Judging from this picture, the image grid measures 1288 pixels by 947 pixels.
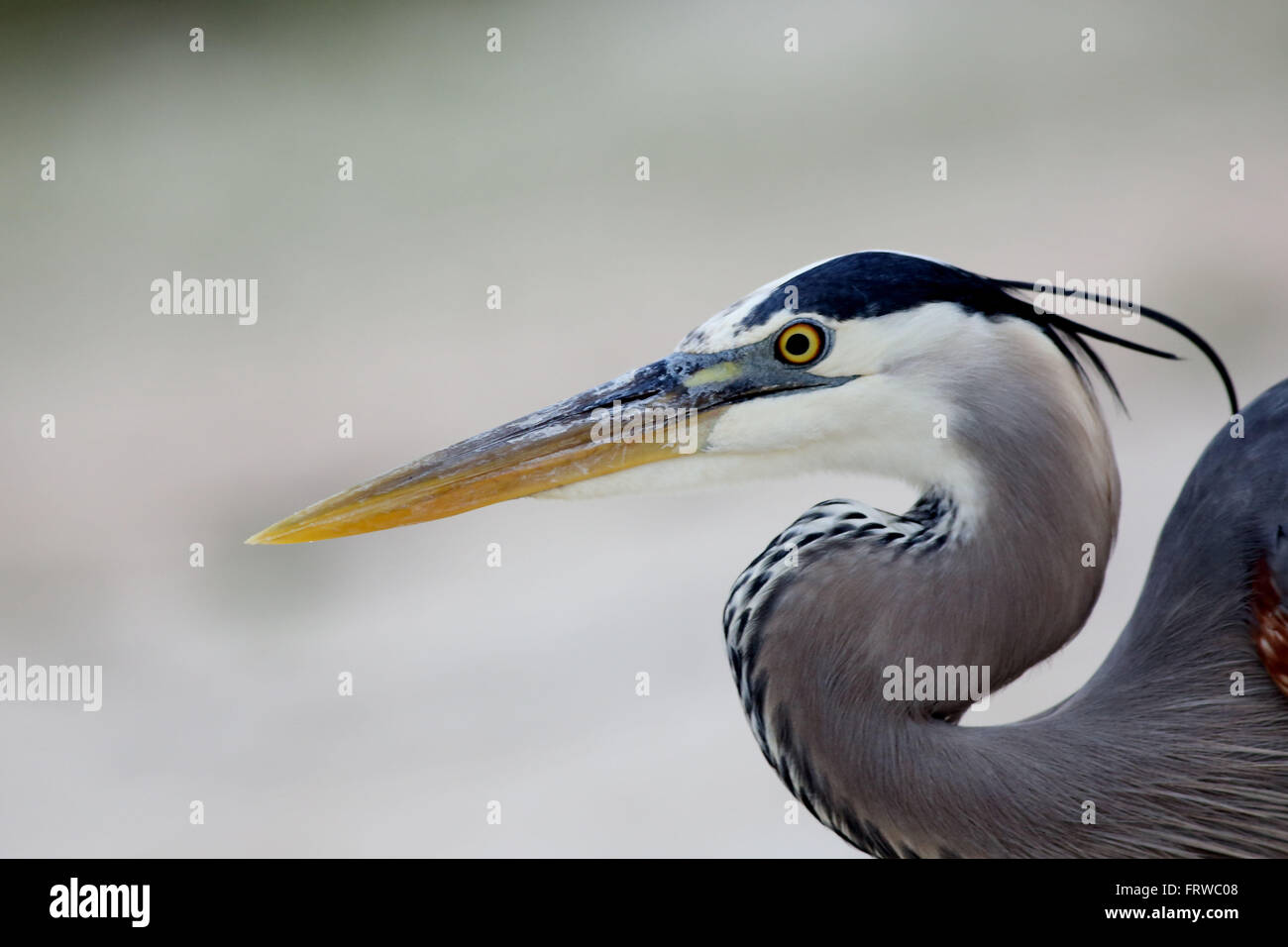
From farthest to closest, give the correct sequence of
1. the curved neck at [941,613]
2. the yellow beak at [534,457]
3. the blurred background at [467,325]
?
the blurred background at [467,325], the yellow beak at [534,457], the curved neck at [941,613]

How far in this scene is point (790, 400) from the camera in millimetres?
1105

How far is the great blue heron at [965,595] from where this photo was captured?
1037 mm

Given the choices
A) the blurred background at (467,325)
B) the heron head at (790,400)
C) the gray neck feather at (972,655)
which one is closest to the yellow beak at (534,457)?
the heron head at (790,400)

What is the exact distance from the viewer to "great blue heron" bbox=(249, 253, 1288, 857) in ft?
3.40

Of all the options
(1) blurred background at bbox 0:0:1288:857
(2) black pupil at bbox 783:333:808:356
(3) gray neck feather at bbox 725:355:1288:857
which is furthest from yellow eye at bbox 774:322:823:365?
(1) blurred background at bbox 0:0:1288:857

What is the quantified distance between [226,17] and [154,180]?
702 millimetres

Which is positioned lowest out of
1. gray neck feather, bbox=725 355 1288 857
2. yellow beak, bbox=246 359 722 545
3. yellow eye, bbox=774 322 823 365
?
gray neck feather, bbox=725 355 1288 857

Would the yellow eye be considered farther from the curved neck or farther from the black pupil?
the curved neck

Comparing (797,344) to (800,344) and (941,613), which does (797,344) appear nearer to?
(800,344)

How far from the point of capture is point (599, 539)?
3340 millimetres

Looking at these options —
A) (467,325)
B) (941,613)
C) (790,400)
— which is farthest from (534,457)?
(467,325)

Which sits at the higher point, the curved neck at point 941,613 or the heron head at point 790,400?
the heron head at point 790,400

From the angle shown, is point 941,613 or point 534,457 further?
point 534,457

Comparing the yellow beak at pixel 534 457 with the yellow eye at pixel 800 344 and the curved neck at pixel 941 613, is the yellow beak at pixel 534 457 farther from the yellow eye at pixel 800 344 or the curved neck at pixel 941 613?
the curved neck at pixel 941 613
